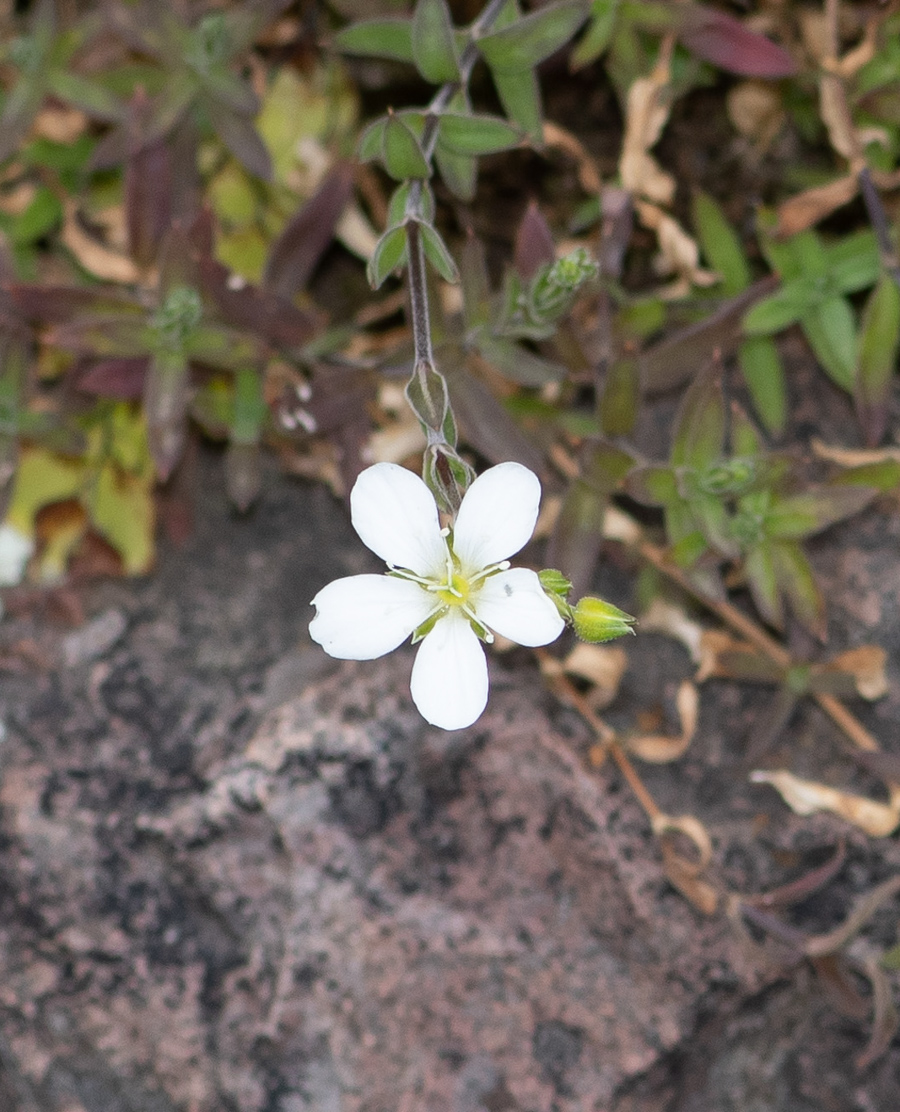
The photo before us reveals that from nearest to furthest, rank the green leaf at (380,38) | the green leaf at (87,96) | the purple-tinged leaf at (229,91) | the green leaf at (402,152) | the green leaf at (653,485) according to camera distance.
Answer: the green leaf at (402,152), the green leaf at (653,485), the green leaf at (380,38), the purple-tinged leaf at (229,91), the green leaf at (87,96)

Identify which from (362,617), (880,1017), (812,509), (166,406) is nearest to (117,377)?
(166,406)

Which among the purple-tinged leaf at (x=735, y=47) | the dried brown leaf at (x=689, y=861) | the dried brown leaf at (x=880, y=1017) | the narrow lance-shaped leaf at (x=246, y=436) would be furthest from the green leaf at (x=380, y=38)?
the dried brown leaf at (x=880, y=1017)

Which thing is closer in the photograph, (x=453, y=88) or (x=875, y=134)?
(x=453, y=88)

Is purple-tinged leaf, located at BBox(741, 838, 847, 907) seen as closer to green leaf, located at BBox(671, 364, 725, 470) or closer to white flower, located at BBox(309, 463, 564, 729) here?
green leaf, located at BBox(671, 364, 725, 470)

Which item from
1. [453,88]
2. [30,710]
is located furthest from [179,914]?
[453,88]

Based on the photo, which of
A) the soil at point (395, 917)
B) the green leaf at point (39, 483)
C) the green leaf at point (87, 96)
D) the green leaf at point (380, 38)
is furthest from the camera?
the green leaf at point (39, 483)

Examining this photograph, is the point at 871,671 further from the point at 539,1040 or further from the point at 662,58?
the point at 662,58

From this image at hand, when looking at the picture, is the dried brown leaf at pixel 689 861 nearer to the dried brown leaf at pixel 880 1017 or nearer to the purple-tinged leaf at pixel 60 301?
the dried brown leaf at pixel 880 1017
